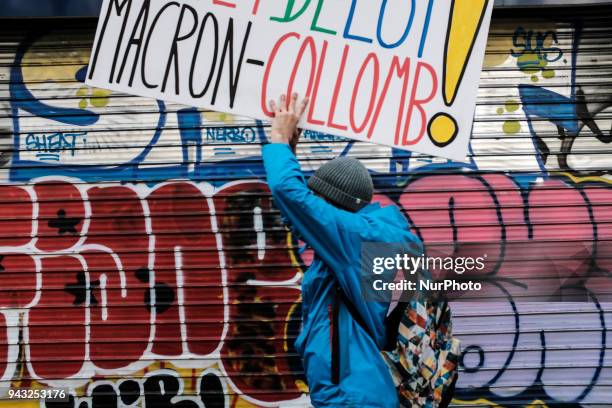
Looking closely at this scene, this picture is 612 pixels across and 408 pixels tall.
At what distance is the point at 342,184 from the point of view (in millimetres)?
2578

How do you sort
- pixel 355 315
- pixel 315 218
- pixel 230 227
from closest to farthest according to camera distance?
pixel 315 218 → pixel 355 315 → pixel 230 227

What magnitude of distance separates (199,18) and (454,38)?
3.13 ft

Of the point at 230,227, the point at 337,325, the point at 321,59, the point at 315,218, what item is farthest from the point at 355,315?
the point at 230,227

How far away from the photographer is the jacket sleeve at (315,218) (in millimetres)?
2428

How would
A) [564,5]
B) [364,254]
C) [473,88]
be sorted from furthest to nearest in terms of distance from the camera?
[564,5]
[473,88]
[364,254]

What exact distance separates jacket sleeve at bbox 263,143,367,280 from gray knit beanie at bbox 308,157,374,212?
0.26 ft

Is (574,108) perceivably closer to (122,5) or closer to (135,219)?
(135,219)

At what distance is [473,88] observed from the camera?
2.73m

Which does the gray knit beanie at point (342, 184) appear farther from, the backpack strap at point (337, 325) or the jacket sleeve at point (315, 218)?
the backpack strap at point (337, 325)

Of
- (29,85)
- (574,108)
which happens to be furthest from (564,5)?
(29,85)

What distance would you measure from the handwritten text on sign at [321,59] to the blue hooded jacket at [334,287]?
324 millimetres

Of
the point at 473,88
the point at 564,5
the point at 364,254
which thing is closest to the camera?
the point at 364,254

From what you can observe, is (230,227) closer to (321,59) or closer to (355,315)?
(321,59)

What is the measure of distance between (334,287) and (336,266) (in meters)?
0.12
